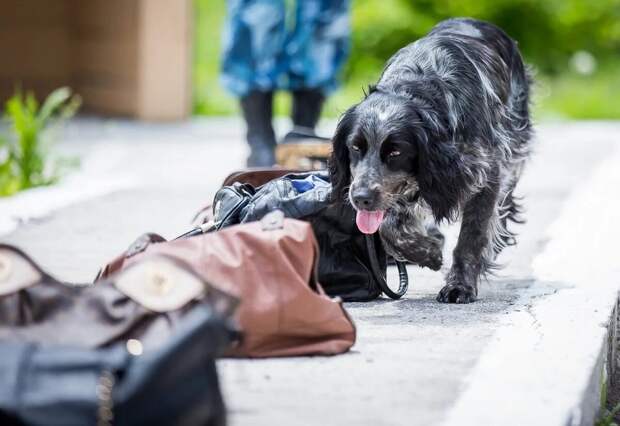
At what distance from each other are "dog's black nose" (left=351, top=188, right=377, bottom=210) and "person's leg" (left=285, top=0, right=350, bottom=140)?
12.0 ft

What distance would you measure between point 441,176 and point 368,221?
30 centimetres

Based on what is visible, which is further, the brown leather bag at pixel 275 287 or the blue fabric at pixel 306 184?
the blue fabric at pixel 306 184

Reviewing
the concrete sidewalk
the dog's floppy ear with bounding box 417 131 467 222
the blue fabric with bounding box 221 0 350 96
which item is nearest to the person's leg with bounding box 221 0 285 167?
the blue fabric with bounding box 221 0 350 96

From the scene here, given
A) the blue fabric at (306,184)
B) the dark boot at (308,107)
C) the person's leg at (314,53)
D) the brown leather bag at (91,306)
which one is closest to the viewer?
the brown leather bag at (91,306)

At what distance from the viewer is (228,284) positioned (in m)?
3.58

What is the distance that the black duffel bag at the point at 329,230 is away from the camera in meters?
4.53

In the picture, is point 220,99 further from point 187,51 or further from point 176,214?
point 176,214

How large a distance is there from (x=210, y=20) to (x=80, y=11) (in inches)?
233

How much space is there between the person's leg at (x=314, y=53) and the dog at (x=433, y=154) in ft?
9.88

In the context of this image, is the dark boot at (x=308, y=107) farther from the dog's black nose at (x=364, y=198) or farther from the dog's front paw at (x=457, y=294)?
the dog's black nose at (x=364, y=198)

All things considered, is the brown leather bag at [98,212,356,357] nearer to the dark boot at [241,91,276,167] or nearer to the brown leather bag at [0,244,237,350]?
the brown leather bag at [0,244,237,350]

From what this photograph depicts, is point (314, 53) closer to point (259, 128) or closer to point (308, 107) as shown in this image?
point (308, 107)

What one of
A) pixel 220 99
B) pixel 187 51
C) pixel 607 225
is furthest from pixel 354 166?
pixel 220 99

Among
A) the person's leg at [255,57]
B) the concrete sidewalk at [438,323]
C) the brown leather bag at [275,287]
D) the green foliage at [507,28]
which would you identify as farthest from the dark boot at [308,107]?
the green foliage at [507,28]
